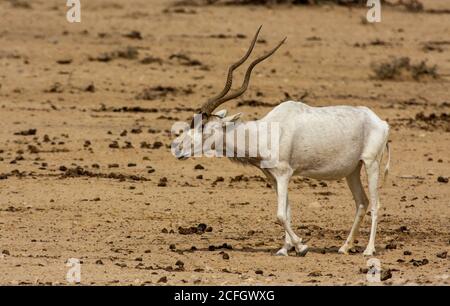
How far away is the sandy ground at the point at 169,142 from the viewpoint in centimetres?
1196

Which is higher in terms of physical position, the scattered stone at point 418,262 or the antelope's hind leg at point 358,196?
the antelope's hind leg at point 358,196

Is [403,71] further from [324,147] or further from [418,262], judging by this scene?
[418,262]

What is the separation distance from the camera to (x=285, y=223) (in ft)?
39.7

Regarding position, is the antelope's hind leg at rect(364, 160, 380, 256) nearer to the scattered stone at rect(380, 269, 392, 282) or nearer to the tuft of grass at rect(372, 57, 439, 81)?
the scattered stone at rect(380, 269, 392, 282)

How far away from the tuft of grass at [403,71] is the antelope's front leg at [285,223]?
487 inches

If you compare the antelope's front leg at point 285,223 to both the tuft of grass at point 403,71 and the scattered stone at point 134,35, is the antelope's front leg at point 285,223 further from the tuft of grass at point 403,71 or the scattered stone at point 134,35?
the scattered stone at point 134,35

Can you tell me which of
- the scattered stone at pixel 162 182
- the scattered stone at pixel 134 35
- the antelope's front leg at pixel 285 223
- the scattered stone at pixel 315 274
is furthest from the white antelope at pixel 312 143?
the scattered stone at pixel 134 35

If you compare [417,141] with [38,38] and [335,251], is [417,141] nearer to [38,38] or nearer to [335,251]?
[335,251]

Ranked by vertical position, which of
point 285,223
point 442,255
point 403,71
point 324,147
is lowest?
point 442,255

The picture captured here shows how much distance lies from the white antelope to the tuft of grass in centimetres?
1166

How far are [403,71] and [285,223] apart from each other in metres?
12.8

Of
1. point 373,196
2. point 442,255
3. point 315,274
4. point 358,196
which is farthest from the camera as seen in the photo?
point 358,196

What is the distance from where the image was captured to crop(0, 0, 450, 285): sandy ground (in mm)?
11961

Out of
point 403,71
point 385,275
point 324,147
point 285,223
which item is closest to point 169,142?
point 324,147
